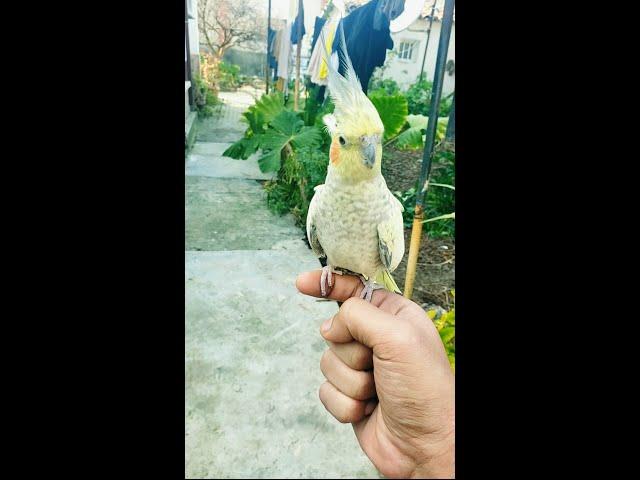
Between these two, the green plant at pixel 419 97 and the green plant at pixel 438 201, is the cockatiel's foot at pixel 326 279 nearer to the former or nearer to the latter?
the green plant at pixel 438 201

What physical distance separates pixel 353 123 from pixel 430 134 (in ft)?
1.56

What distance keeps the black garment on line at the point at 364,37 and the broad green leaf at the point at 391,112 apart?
401 millimetres

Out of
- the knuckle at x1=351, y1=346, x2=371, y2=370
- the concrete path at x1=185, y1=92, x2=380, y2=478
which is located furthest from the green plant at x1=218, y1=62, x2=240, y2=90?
the knuckle at x1=351, y1=346, x2=371, y2=370

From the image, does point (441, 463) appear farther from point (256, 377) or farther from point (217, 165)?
point (217, 165)

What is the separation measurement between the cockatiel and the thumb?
0.35 ft

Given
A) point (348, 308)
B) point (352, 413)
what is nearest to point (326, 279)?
point (348, 308)

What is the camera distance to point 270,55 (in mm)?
1865

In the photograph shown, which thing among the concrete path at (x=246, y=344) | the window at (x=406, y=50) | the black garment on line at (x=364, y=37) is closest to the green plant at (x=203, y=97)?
the concrete path at (x=246, y=344)

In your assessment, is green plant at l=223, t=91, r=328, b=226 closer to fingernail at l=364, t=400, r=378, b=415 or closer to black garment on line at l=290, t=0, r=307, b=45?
black garment on line at l=290, t=0, r=307, b=45

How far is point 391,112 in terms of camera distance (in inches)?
59.4
